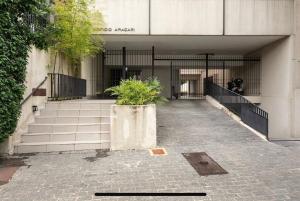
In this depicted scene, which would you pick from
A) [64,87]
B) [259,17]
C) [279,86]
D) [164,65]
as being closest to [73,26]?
[64,87]

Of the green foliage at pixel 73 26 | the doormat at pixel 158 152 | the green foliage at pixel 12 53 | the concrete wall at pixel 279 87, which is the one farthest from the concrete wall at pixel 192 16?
the doormat at pixel 158 152

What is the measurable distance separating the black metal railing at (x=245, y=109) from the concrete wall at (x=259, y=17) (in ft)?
8.56

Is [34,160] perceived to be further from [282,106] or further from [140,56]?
[140,56]

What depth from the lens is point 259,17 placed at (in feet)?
40.4

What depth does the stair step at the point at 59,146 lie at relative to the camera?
24.5 feet

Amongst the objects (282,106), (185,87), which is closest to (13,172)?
(282,106)

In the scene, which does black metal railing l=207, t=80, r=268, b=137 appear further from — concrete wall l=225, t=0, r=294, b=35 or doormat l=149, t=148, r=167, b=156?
doormat l=149, t=148, r=167, b=156

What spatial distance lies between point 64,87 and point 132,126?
481cm

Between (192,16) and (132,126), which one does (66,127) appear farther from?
(192,16)

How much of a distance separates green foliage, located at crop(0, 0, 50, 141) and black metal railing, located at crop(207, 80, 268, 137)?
6.88m

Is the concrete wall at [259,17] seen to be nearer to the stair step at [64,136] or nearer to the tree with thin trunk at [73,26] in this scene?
the tree with thin trunk at [73,26]

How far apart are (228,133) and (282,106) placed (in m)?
4.99

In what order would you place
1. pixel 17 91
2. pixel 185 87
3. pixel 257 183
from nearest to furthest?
pixel 257 183 < pixel 17 91 < pixel 185 87

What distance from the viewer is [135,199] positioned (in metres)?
4.58
